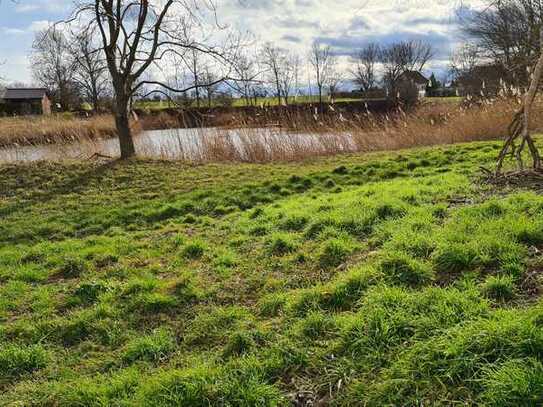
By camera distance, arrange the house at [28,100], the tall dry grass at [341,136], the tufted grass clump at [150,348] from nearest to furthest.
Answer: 1. the tufted grass clump at [150,348]
2. the tall dry grass at [341,136]
3. the house at [28,100]

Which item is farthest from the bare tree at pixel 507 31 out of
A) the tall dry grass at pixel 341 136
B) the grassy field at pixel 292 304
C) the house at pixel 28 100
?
the house at pixel 28 100

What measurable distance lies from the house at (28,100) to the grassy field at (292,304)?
50.0m

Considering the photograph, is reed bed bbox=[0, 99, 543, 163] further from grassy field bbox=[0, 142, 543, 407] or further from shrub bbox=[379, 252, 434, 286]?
shrub bbox=[379, 252, 434, 286]

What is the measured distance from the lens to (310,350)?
8.83 ft

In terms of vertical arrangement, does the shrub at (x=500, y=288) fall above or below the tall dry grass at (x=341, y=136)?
below

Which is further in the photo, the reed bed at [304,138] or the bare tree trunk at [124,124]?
the reed bed at [304,138]

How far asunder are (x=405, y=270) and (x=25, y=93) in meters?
61.9

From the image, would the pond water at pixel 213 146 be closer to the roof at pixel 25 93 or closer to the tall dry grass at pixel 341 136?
the tall dry grass at pixel 341 136

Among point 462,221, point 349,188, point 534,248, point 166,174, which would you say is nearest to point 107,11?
point 166,174

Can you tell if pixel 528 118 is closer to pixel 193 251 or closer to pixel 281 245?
pixel 281 245

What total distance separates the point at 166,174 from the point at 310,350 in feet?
24.9

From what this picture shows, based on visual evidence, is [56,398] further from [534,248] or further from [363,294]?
[534,248]

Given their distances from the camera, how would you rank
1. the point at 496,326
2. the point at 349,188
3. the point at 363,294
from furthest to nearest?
the point at 349,188, the point at 363,294, the point at 496,326

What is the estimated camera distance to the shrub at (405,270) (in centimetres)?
320
